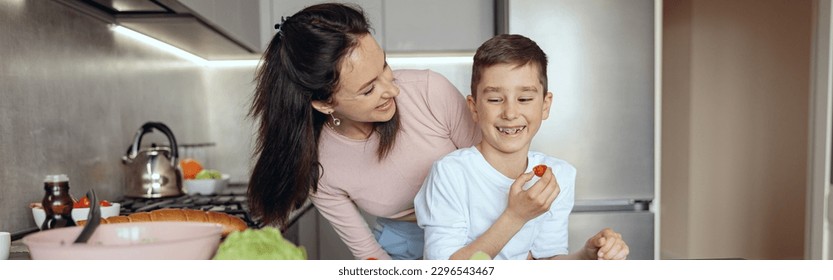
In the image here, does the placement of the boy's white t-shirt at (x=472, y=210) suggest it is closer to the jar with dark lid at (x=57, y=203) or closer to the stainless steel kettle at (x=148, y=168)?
the jar with dark lid at (x=57, y=203)

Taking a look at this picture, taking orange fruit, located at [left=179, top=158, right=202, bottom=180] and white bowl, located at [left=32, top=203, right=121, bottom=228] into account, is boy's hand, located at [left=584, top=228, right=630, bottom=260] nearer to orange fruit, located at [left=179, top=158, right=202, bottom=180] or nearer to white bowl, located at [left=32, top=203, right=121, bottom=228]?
white bowl, located at [left=32, top=203, right=121, bottom=228]

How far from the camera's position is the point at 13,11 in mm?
781

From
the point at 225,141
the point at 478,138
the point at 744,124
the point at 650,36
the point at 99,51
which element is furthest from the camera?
the point at 225,141

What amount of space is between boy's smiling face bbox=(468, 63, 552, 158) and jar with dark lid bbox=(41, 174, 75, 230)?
1.58 ft

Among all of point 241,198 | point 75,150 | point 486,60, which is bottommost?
point 241,198

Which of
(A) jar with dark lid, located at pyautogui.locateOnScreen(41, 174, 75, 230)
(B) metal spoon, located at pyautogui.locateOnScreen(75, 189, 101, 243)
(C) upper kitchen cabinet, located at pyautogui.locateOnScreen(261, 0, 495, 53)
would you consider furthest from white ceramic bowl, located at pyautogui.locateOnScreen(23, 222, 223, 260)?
(C) upper kitchen cabinet, located at pyautogui.locateOnScreen(261, 0, 495, 53)

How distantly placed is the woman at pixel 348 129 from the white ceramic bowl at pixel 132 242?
211 millimetres

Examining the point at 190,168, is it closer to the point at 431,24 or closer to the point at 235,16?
the point at 235,16

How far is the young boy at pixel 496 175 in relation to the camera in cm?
57

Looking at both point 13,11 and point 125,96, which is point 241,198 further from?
point 13,11

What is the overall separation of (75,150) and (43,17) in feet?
0.69

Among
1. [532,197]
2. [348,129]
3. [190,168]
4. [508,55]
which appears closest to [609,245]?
[532,197]

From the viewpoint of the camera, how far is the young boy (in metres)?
0.57
